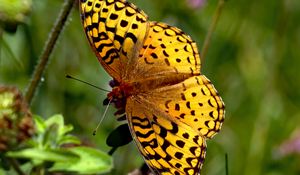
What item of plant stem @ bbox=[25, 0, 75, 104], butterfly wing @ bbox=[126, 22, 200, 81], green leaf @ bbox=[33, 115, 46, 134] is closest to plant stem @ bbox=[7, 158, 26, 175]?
green leaf @ bbox=[33, 115, 46, 134]

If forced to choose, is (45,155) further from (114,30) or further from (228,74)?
(228,74)

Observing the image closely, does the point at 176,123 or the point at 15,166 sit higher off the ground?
the point at 176,123

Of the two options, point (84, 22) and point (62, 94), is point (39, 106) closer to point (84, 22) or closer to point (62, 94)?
point (62, 94)

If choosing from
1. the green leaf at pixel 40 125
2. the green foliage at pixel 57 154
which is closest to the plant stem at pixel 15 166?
the green foliage at pixel 57 154

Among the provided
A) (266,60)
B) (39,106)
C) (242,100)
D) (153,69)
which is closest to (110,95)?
(153,69)

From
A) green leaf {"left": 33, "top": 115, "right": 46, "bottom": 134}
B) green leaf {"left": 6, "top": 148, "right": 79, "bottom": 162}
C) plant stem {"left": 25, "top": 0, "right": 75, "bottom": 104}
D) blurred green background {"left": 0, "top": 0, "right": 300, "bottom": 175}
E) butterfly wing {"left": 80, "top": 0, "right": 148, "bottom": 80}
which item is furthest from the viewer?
blurred green background {"left": 0, "top": 0, "right": 300, "bottom": 175}

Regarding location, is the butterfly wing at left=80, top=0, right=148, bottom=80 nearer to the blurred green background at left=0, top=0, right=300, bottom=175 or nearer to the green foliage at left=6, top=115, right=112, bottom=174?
the green foliage at left=6, top=115, right=112, bottom=174

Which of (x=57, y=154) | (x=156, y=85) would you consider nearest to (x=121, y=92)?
(x=156, y=85)
